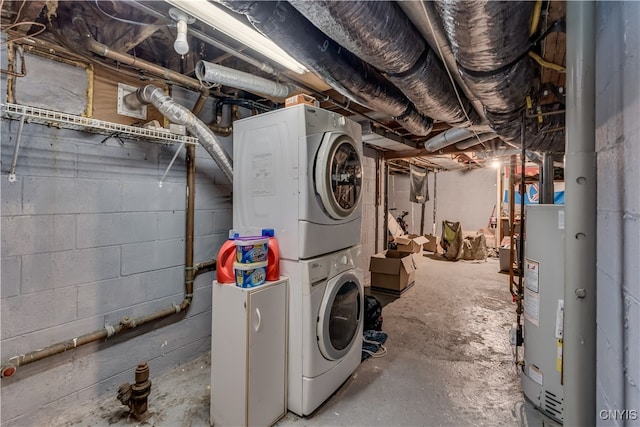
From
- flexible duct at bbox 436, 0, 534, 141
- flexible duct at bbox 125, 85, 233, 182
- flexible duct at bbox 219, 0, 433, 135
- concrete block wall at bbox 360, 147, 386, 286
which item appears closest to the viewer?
flexible duct at bbox 436, 0, 534, 141

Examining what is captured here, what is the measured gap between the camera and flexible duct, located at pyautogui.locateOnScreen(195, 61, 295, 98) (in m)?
1.74

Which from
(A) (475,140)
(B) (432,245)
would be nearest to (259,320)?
(A) (475,140)

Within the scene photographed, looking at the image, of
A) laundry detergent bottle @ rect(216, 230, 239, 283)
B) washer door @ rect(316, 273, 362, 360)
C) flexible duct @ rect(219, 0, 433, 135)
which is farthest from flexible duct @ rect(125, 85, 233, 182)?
washer door @ rect(316, 273, 362, 360)

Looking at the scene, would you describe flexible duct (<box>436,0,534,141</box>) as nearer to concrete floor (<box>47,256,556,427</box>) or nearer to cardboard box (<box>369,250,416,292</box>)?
concrete floor (<box>47,256,556,427</box>)

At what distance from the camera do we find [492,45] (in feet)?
3.61

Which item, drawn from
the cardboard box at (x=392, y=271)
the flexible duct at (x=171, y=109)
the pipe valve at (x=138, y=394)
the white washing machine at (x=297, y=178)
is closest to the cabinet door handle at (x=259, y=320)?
the white washing machine at (x=297, y=178)

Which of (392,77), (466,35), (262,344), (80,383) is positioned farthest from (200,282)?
(466,35)

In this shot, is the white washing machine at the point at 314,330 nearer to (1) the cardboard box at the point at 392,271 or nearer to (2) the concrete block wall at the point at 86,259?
(2) the concrete block wall at the point at 86,259

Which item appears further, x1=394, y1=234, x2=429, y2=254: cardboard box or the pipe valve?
x1=394, y1=234, x2=429, y2=254: cardboard box

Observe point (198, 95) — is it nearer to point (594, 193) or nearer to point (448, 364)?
point (594, 193)

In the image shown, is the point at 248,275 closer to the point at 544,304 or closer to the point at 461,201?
the point at 544,304

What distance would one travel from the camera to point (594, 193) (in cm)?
79

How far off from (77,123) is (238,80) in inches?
35.4

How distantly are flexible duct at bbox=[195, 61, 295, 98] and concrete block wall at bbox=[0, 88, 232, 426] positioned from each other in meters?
0.61
